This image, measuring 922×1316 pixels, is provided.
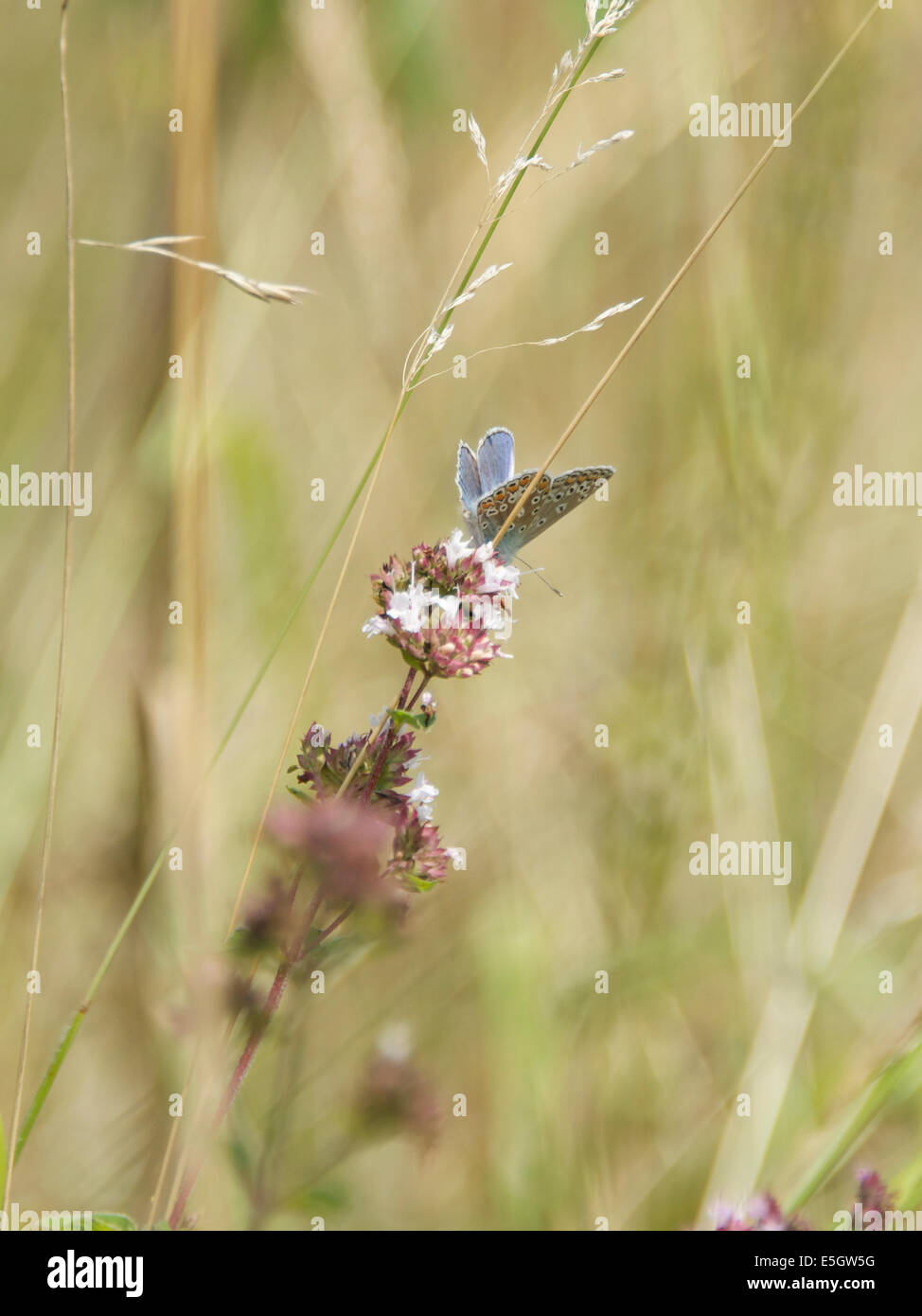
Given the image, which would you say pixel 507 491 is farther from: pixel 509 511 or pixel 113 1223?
pixel 113 1223

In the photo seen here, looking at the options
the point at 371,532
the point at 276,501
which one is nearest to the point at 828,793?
the point at 371,532

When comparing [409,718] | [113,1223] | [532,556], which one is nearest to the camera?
[409,718]

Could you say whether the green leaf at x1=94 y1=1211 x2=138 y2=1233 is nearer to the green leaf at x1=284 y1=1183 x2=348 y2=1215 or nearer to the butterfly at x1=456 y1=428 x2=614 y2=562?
the green leaf at x1=284 y1=1183 x2=348 y2=1215

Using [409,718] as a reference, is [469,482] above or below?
above

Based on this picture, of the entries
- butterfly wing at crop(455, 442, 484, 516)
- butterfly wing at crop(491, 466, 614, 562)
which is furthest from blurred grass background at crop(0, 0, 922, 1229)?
butterfly wing at crop(491, 466, 614, 562)

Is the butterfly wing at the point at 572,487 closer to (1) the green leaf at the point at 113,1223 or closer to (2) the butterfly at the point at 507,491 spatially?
(2) the butterfly at the point at 507,491

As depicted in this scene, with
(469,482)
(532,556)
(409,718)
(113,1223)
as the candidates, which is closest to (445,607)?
(409,718)
